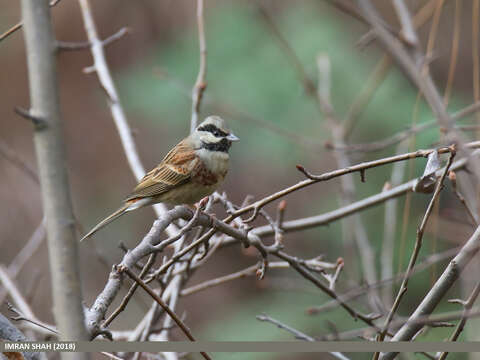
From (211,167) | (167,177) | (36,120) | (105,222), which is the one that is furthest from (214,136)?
(36,120)

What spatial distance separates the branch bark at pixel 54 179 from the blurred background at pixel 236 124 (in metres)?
3.66

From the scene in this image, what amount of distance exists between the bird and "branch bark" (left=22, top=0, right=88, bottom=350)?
2.49m

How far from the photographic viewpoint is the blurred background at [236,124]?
6.33 metres

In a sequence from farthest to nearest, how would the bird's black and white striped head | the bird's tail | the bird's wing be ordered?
the bird's black and white striped head < the bird's wing < the bird's tail

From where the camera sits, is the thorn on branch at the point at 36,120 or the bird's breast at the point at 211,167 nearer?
the thorn on branch at the point at 36,120

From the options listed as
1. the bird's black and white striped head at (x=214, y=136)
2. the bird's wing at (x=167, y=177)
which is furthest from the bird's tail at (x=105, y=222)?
the bird's black and white striped head at (x=214, y=136)

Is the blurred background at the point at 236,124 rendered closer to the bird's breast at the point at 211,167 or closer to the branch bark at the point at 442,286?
the bird's breast at the point at 211,167

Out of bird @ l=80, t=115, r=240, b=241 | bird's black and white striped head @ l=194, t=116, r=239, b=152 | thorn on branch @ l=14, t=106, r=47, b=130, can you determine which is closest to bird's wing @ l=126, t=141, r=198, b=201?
bird @ l=80, t=115, r=240, b=241

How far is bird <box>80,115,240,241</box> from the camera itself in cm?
403

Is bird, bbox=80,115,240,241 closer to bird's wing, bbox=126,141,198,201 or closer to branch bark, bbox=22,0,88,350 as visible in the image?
bird's wing, bbox=126,141,198,201

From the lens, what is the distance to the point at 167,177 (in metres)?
4.05

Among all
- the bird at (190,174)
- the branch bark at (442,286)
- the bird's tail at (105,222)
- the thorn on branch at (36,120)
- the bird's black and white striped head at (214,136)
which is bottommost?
the branch bark at (442,286)

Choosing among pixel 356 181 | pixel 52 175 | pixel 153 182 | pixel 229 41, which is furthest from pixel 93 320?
pixel 229 41

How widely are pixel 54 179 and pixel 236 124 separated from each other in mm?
6092
